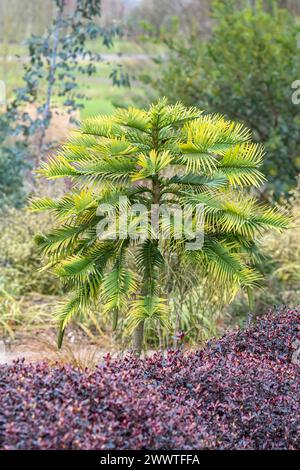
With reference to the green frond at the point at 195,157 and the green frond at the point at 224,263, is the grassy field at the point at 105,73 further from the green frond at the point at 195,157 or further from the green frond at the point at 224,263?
the green frond at the point at 224,263

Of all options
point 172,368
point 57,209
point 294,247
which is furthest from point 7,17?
point 172,368

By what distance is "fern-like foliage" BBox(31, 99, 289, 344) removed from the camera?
4973 millimetres

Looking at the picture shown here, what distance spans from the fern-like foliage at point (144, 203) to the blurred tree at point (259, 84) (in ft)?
17.4

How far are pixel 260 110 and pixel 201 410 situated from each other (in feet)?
24.4

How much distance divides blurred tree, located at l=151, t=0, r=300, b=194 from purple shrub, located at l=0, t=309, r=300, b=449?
627 cm

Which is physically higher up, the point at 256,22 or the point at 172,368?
the point at 256,22

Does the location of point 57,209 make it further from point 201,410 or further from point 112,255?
point 201,410

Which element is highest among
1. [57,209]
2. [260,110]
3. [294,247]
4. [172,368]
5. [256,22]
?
[256,22]

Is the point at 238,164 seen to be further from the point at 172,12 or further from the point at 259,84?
the point at 172,12

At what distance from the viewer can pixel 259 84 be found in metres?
10.7

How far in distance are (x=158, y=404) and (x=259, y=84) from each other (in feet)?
25.2

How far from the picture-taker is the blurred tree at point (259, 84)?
34.6 feet

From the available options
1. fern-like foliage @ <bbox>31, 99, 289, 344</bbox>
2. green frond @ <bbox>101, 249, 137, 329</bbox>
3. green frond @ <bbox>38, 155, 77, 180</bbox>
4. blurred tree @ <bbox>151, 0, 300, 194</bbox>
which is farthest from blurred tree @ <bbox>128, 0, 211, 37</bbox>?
green frond @ <bbox>101, 249, 137, 329</bbox>

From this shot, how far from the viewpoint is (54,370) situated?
399cm
